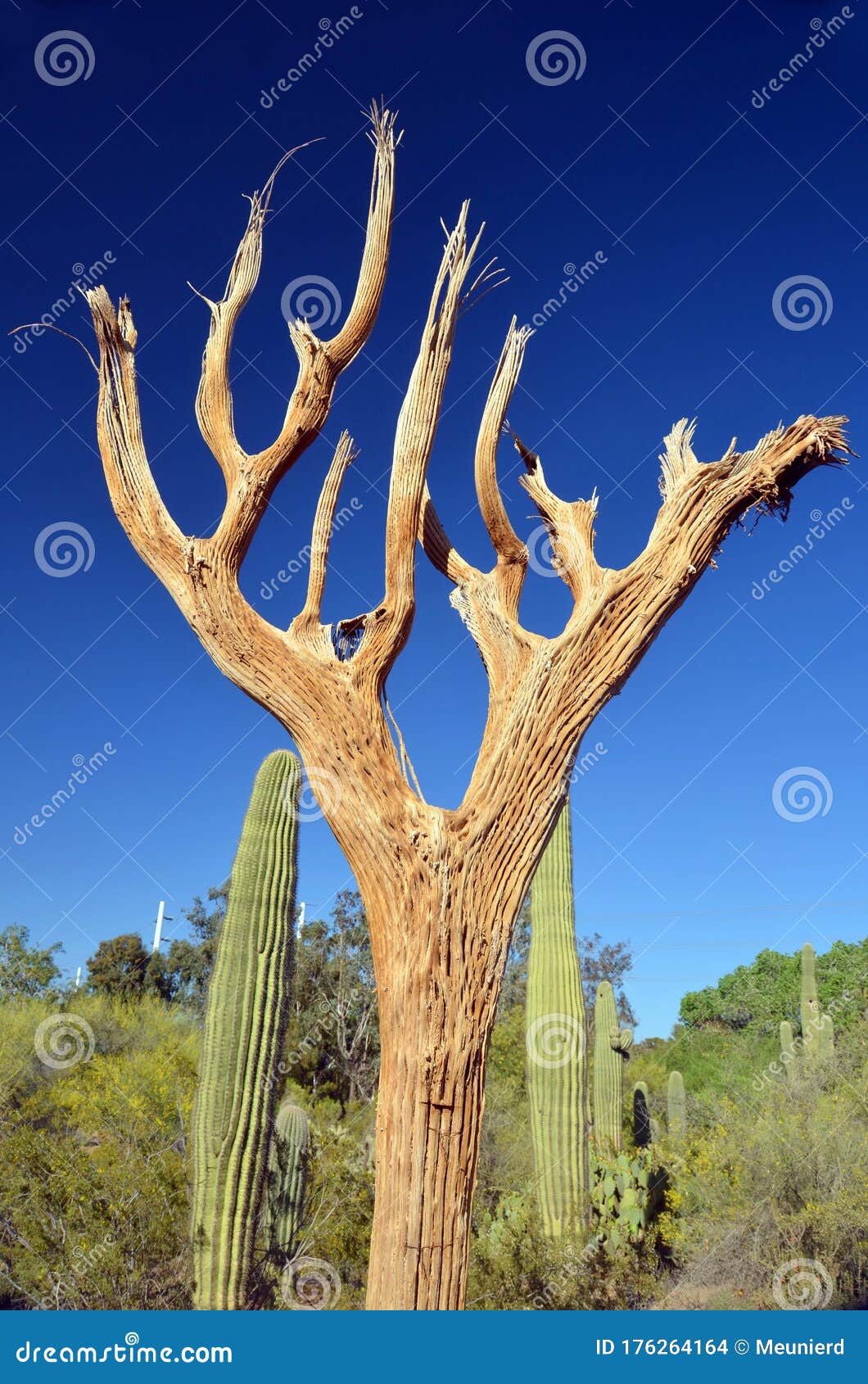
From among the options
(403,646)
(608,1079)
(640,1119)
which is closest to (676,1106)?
(640,1119)

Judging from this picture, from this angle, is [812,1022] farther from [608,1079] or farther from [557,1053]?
[557,1053]

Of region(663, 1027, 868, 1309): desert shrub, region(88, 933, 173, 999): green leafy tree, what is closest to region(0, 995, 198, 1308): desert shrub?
region(663, 1027, 868, 1309): desert shrub

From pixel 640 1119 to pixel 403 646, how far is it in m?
11.2

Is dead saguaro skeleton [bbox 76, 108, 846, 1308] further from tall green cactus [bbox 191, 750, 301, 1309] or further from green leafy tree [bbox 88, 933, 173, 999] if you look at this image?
green leafy tree [bbox 88, 933, 173, 999]

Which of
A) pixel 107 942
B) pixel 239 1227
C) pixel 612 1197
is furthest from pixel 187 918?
pixel 239 1227

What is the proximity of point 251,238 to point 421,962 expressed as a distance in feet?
8.63

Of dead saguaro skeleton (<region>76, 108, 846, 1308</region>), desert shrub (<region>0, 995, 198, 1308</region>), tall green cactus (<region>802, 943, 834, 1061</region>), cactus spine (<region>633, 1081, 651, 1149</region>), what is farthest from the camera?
cactus spine (<region>633, 1081, 651, 1149</region>)

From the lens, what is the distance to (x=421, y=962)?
2426mm

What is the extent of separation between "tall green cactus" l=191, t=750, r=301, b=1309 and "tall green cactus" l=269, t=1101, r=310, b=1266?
1.65 m

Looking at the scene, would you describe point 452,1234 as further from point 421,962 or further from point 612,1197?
point 612,1197

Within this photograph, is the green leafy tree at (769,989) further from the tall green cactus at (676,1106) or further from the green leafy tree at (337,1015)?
the green leafy tree at (337,1015)

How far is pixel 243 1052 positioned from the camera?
17.4 ft

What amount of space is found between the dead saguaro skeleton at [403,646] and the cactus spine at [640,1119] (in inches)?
421

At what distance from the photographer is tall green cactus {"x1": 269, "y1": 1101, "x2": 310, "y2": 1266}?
267 inches
